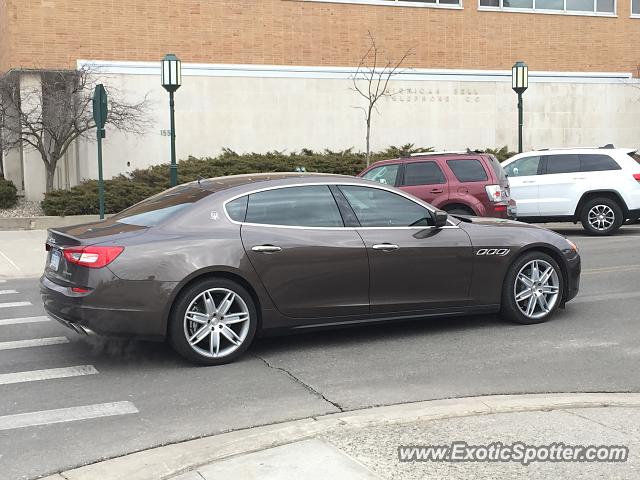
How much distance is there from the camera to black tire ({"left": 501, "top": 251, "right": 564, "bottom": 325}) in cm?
745

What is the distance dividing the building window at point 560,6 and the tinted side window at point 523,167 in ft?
40.4

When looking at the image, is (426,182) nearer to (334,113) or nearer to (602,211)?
(602,211)

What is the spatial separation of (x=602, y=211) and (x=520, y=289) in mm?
8890

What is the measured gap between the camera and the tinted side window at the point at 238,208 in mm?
6559

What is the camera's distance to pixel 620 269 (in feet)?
36.1

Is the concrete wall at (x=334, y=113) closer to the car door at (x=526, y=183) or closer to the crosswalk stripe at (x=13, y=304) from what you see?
the car door at (x=526, y=183)

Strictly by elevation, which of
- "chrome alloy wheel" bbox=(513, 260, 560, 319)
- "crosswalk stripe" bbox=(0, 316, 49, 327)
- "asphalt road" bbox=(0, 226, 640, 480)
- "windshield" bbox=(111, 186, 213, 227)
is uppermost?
"windshield" bbox=(111, 186, 213, 227)

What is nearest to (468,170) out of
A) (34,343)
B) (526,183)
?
(526,183)

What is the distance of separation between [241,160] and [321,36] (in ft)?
19.6

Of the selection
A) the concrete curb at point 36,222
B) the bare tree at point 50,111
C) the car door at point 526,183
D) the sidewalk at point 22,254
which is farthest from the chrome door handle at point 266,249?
the bare tree at point 50,111

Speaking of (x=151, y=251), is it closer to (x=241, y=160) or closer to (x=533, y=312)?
Answer: (x=533, y=312)

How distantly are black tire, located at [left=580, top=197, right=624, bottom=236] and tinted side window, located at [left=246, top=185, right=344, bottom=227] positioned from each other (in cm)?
1014

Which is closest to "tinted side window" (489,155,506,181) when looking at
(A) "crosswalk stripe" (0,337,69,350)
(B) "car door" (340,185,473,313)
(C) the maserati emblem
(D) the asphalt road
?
(D) the asphalt road

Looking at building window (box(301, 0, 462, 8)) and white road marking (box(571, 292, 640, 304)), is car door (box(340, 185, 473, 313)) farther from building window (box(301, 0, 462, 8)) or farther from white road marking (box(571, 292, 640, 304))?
building window (box(301, 0, 462, 8))
